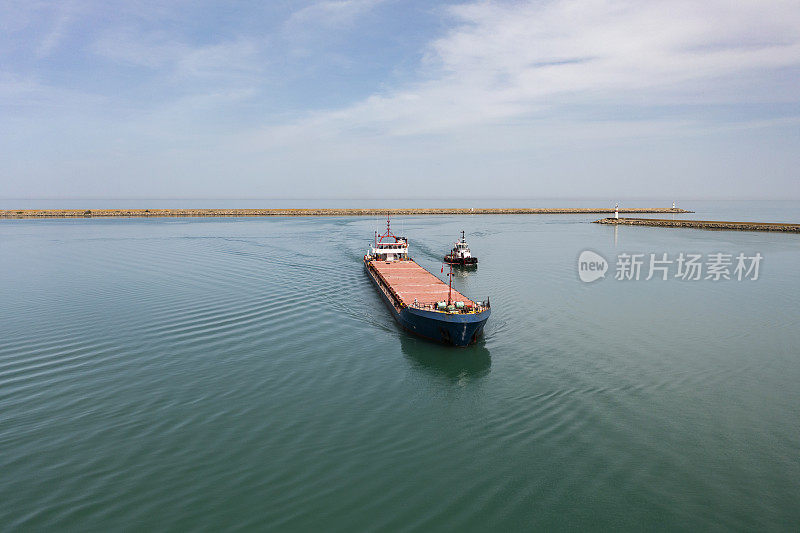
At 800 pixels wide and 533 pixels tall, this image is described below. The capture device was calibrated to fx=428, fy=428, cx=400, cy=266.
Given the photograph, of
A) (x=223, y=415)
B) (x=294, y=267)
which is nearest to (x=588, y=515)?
(x=223, y=415)

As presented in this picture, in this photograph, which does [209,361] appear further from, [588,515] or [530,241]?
[530,241]

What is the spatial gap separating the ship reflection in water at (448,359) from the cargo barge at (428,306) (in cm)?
71

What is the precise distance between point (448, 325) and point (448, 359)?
2576mm

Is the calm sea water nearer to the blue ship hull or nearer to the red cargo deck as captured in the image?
the blue ship hull

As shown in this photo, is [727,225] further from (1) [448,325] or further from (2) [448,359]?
(2) [448,359]

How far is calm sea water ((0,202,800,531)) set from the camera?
16.1 meters

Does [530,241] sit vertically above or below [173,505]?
above

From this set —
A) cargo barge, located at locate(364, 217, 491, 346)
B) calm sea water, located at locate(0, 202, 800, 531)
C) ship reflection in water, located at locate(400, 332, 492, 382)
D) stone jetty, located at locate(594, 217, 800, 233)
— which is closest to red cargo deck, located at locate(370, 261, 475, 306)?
cargo barge, located at locate(364, 217, 491, 346)

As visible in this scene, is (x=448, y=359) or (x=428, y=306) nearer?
(x=448, y=359)

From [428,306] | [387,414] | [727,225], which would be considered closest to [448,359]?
[428,306]

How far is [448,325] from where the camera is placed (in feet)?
107

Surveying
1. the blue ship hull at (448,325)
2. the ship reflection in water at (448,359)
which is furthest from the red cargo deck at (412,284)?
the ship reflection in water at (448,359)

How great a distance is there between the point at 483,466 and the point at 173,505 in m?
12.3

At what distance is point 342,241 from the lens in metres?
108
